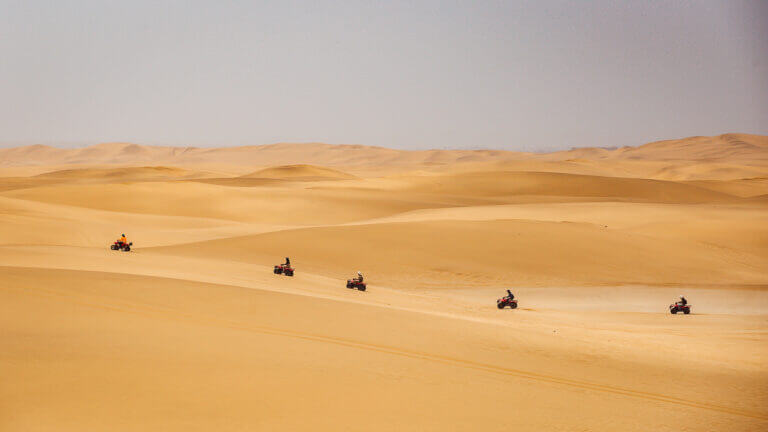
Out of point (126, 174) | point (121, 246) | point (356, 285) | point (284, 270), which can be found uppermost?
point (126, 174)

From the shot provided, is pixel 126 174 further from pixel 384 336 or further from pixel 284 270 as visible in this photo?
pixel 384 336

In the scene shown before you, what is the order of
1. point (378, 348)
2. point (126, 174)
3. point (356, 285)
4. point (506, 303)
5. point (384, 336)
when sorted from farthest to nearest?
point (126, 174)
point (506, 303)
point (356, 285)
point (384, 336)
point (378, 348)

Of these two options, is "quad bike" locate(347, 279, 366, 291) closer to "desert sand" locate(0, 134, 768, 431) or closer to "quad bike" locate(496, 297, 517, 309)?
"desert sand" locate(0, 134, 768, 431)

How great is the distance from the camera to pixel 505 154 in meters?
192

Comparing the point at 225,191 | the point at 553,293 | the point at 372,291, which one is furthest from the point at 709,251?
the point at 225,191

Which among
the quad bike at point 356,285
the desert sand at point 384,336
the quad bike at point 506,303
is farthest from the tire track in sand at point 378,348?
the quad bike at point 506,303

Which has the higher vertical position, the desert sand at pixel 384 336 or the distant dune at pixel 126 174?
the distant dune at pixel 126 174

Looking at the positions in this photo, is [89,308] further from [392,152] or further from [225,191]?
[392,152]

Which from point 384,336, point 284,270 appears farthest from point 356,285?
point 384,336

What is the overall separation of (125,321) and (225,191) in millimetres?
38171

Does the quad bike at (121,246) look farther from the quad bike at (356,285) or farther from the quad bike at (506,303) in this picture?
the quad bike at (506,303)

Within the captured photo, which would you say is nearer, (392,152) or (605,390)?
(605,390)

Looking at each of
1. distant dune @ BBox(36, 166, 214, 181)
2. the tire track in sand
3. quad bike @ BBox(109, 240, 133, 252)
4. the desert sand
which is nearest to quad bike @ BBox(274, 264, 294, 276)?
the desert sand

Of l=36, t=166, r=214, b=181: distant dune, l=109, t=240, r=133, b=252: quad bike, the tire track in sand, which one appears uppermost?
l=36, t=166, r=214, b=181: distant dune
